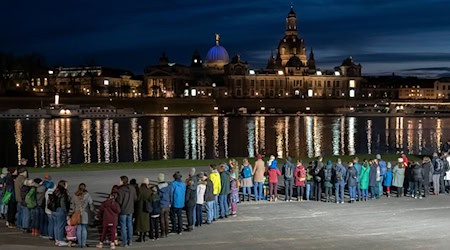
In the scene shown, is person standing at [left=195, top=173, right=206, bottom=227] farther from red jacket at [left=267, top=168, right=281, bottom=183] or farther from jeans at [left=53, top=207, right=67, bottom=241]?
red jacket at [left=267, top=168, right=281, bottom=183]

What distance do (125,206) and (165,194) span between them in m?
1.22

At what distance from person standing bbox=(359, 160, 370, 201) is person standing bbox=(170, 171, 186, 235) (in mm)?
6474

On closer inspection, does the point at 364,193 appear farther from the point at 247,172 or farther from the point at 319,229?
the point at 319,229

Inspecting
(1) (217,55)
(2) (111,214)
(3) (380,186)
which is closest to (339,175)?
(3) (380,186)

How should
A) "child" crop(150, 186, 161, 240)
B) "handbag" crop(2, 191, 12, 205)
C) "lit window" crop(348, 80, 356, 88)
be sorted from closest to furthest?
"child" crop(150, 186, 161, 240), "handbag" crop(2, 191, 12, 205), "lit window" crop(348, 80, 356, 88)

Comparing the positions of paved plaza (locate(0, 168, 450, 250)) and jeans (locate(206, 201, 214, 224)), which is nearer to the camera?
paved plaza (locate(0, 168, 450, 250))

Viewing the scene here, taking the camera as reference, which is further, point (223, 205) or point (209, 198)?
point (223, 205)

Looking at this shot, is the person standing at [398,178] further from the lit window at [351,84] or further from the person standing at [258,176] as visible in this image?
the lit window at [351,84]

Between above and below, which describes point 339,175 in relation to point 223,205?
above

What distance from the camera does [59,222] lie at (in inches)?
511

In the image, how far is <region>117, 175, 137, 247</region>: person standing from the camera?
12680mm

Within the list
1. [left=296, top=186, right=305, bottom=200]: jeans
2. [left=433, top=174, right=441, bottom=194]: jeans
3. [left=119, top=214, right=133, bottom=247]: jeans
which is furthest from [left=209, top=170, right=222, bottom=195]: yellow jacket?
[left=433, top=174, right=441, bottom=194]: jeans

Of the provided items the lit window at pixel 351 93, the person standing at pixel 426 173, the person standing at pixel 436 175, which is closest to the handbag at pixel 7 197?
the person standing at pixel 426 173

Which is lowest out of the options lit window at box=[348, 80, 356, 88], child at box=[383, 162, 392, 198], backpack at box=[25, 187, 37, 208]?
child at box=[383, 162, 392, 198]
